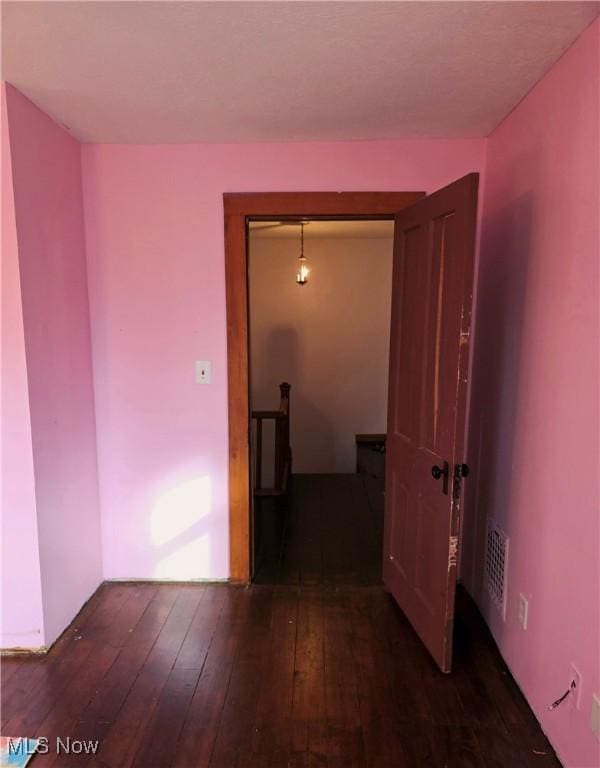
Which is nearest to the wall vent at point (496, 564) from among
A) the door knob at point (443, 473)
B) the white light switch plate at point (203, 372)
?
the door knob at point (443, 473)

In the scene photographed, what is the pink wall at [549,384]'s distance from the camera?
1.41 m

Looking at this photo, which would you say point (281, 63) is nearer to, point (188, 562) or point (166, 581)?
point (188, 562)

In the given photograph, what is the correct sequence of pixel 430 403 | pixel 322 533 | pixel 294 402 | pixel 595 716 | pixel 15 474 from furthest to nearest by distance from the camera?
pixel 294 402, pixel 322 533, pixel 430 403, pixel 15 474, pixel 595 716

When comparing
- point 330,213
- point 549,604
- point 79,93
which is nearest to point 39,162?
point 79,93

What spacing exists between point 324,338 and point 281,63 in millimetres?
3942

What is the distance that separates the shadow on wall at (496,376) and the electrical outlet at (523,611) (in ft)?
0.92

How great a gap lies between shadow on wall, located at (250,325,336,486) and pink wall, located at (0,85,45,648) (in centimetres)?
349

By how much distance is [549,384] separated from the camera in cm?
163

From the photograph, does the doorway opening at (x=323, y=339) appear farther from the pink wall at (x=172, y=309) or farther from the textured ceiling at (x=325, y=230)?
the pink wall at (x=172, y=309)

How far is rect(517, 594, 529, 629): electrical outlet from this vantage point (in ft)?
5.88

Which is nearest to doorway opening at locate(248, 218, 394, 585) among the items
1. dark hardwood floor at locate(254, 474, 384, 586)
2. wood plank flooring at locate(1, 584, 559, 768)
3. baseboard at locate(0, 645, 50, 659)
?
dark hardwood floor at locate(254, 474, 384, 586)

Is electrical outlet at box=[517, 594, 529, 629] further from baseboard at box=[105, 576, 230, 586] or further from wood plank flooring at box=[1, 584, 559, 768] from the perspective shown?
baseboard at box=[105, 576, 230, 586]

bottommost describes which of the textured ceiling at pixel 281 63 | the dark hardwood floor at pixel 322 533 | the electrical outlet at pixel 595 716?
the dark hardwood floor at pixel 322 533

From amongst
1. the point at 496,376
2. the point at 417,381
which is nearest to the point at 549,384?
the point at 496,376
